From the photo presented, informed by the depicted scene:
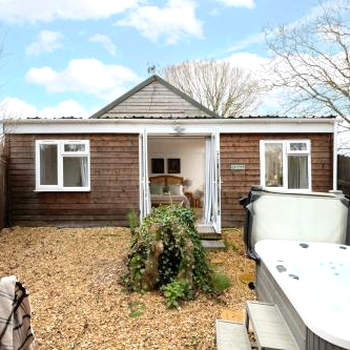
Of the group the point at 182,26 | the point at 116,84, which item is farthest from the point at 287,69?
the point at 116,84

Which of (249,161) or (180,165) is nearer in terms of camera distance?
(249,161)

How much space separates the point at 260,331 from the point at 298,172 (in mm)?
6183

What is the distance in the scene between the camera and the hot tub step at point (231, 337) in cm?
263

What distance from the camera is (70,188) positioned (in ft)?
26.1

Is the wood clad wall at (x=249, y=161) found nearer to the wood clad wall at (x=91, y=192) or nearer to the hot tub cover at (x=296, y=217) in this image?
the wood clad wall at (x=91, y=192)

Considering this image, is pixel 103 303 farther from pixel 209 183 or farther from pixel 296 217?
pixel 209 183

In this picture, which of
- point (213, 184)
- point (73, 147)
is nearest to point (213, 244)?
point (213, 184)

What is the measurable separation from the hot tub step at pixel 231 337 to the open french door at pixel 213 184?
12.8 feet

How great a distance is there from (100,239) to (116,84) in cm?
882

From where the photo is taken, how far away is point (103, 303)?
382 centimetres

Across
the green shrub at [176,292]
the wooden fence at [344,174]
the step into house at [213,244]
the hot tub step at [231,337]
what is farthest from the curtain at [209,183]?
the hot tub step at [231,337]

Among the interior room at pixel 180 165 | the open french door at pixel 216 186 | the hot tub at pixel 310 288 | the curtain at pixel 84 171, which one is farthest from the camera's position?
the interior room at pixel 180 165

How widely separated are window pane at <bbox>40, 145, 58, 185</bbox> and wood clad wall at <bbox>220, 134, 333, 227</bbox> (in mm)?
4135

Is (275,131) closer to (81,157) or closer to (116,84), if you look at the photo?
(81,157)
